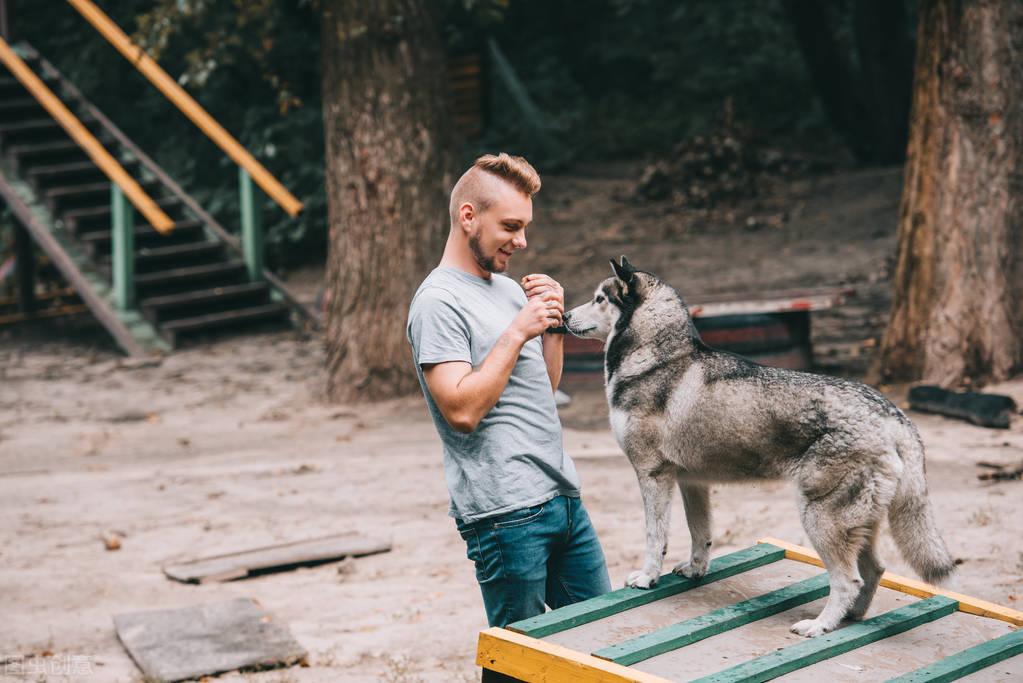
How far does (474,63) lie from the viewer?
20688 millimetres

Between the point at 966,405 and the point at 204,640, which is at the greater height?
the point at 966,405

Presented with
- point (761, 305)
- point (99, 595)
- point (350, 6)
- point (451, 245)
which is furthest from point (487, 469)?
→ point (350, 6)

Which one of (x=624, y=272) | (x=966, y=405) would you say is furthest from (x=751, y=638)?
(x=966, y=405)

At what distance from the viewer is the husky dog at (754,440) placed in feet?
11.5

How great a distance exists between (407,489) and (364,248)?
3467mm

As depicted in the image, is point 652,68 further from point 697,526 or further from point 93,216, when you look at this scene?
point 697,526

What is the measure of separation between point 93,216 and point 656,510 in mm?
12489

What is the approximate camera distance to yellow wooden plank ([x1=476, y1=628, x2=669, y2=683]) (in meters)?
3.15

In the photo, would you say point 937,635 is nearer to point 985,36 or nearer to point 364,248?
point 985,36

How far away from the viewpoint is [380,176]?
10766mm

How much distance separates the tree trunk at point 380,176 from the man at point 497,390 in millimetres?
7264

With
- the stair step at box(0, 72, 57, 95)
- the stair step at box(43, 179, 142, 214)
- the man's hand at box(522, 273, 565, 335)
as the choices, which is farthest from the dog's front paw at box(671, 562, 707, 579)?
the stair step at box(0, 72, 57, 95)

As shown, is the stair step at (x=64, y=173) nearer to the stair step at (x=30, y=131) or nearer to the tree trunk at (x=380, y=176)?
the stair step at (x=30, y=131)

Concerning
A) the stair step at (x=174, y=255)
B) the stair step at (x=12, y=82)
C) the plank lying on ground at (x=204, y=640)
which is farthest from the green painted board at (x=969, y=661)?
the stair step at (x=12, y=82)
